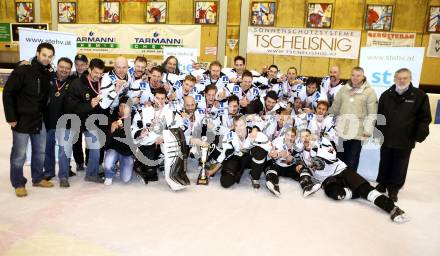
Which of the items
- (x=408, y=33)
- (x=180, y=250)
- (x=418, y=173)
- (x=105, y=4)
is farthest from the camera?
(x=105, y=4)

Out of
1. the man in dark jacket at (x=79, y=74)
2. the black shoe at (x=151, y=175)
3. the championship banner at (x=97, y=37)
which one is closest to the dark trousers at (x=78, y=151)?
the man in dark jacket at (x=79, y=74)

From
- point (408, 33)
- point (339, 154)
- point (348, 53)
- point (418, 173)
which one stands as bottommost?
point (418, 173)

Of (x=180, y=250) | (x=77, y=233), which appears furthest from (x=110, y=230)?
(x=180, y=250)

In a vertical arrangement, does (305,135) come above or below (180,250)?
above

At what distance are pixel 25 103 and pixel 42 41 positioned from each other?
4.65 ft

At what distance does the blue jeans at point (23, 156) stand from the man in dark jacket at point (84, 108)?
8.1 inches

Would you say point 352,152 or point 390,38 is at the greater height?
point 390,38

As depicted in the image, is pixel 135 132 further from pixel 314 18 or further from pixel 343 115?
pixel 314 18

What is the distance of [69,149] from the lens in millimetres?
3883

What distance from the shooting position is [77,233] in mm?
2936

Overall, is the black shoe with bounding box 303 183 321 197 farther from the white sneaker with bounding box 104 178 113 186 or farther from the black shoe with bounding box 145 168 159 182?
the white sneaker with bounding box 104 178 113 186

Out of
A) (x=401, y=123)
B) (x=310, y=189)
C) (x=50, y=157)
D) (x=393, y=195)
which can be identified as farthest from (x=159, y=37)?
(x=393, y=195)

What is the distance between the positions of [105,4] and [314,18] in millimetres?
7047

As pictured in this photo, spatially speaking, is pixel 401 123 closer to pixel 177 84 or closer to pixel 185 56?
pixel 177 84
